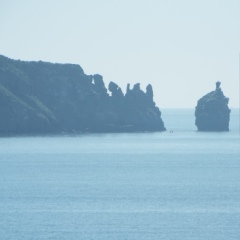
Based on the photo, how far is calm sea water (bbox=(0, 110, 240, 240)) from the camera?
205ft

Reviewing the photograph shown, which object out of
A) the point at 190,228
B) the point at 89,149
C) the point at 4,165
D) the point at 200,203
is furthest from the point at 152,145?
the point at 190,228

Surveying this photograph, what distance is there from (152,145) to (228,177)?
73.8 m

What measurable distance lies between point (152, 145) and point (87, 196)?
95.2 meters

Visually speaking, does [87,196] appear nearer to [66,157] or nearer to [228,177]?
[228,177]

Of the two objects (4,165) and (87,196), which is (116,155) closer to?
(4,165)

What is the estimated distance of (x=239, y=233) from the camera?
6116 centimetres

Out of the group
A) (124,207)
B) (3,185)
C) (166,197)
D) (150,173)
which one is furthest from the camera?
(150,173)

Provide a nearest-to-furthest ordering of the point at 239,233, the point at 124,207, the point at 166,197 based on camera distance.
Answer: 1. the point at 239,233
2. the point at 124,207
3. the point at 166,197

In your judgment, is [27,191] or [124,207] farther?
[27,191]

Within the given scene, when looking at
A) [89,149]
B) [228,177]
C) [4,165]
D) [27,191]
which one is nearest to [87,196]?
[27,191]

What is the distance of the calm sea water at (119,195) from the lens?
62.6 meters

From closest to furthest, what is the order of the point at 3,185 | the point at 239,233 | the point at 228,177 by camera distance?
the point at 239,233 → the point at 3,185 → the point at 228,177

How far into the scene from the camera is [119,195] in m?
83.7

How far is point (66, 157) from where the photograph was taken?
144500 millimetres
